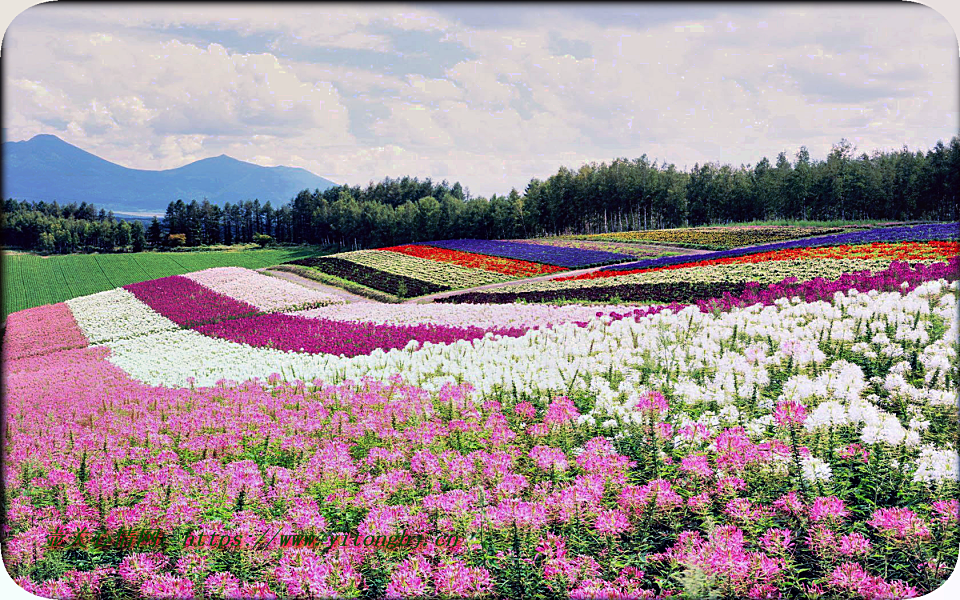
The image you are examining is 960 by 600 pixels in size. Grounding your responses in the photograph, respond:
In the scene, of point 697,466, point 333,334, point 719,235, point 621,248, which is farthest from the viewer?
point 719,235

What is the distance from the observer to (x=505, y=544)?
12.4 ft

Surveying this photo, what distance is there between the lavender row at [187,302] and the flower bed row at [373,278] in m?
8.68

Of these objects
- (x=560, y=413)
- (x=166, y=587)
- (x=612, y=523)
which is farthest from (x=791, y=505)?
(x=166, y=587)

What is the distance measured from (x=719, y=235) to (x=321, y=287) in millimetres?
24573

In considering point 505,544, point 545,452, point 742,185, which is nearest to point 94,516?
point 505,544

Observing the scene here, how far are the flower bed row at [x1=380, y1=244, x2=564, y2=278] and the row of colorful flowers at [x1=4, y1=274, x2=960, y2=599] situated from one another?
90.4 feet

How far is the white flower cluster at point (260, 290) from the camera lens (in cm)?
2555

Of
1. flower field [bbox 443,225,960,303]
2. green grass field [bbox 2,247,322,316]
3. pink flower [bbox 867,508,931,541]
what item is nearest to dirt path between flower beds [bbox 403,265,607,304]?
flower field [bbox 443,225,960,303]

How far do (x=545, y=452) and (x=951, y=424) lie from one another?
3.09 meters

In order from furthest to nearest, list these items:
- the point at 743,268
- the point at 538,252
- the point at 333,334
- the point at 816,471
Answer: the point at 538,252 < the point at 743,268 < the point at 333,334 < the point at 816,471

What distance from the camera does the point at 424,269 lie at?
117 ft

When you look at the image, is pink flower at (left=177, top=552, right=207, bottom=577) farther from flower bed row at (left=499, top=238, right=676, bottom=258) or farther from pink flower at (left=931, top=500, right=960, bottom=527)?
flower bed row at (left=499, top=238, right=676, bottom=258)

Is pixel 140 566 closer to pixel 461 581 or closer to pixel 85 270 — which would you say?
pixel 461 581

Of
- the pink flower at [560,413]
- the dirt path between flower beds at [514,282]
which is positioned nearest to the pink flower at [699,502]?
the pink flower at [560,413]
